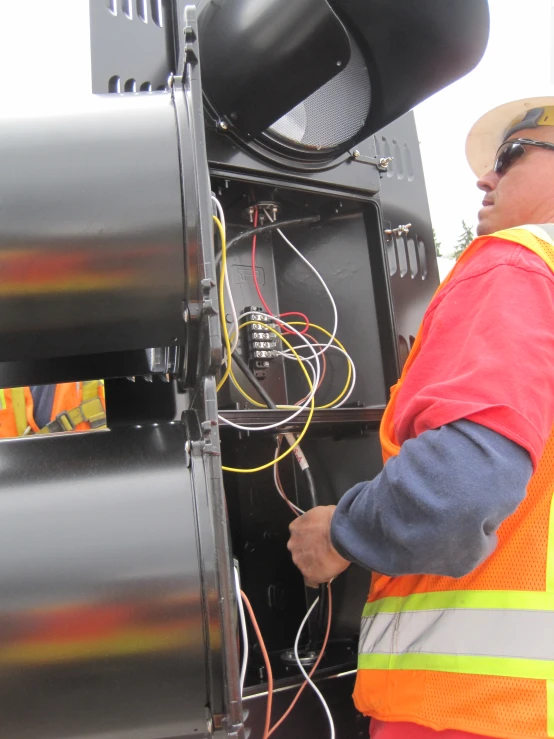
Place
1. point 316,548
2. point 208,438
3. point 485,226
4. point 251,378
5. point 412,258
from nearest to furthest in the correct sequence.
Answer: point 208,438 → point 316,548 → point 485,226 → point 251,378 → point 412,258

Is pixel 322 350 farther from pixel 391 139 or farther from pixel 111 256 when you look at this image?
pixel 111 256

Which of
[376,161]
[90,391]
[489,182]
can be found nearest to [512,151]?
[489,182]

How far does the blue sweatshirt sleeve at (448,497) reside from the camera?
82cm

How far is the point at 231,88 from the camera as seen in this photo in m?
1.29

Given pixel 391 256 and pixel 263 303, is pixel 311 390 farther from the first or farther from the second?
pixel 391 256

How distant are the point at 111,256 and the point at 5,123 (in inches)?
8.9

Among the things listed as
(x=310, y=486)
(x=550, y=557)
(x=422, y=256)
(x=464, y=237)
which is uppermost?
(x=464, y=237)

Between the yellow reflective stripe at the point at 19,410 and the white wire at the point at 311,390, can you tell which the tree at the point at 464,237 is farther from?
the yellow reflective stripe at the point at 19,410

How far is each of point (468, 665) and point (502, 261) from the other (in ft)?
1.85

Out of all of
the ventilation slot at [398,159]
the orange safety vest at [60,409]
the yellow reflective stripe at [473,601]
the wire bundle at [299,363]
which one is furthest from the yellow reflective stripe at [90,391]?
the yellow reflective stripe at [473,601]

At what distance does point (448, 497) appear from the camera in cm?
83

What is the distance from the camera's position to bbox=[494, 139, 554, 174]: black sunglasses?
3.90 ft

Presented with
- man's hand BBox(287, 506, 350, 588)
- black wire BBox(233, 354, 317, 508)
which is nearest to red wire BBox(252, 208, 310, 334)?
black wire BBox(233, 354, 317, 508)

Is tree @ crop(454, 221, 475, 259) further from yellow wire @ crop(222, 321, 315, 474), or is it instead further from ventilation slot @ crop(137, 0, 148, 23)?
ventilation slot @ crop(137, 0, 148, 23)
